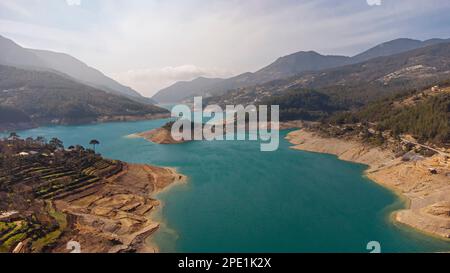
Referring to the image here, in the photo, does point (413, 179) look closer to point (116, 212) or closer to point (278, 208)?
point (278, 208)

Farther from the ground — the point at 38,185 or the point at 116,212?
the point at 38,185

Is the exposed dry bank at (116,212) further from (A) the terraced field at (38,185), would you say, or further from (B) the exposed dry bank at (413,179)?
(B) the exposed dry bank at (413,179)

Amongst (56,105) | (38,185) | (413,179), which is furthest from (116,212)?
(56,105)

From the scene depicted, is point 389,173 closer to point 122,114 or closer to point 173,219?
point 173,219

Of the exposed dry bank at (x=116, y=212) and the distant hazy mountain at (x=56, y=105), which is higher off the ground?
the distant hazy mountain at (x=56, y=105)

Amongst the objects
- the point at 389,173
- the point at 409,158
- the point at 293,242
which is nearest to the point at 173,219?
the point at 293,242

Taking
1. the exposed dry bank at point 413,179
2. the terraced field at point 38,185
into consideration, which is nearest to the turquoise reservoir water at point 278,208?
the exposed dry bank at point 413,179
